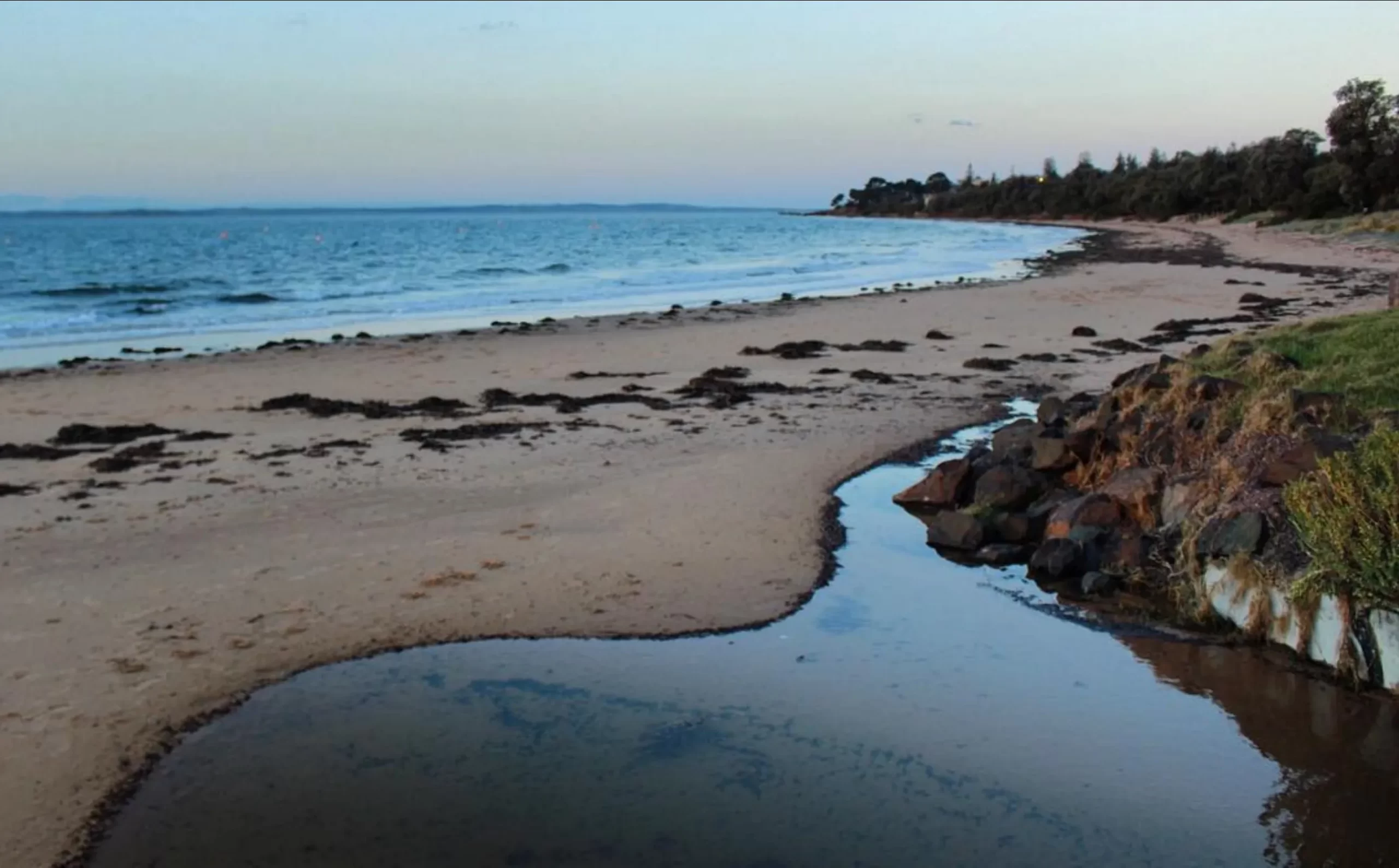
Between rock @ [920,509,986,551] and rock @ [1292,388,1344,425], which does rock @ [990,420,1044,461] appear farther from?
rock @ [1292,388,1344,425]

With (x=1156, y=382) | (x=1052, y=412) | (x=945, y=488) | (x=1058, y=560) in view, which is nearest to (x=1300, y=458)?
(x=1058, y=560)

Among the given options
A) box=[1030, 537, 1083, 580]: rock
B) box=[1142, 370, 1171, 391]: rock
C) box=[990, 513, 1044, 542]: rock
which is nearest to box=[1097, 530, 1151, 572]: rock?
box=[1030, 537, 1083, 580]: rock

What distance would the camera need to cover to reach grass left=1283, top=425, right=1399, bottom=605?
6688 mm

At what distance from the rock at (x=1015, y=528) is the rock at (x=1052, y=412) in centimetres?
244

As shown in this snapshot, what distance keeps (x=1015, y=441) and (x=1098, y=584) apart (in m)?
3.32

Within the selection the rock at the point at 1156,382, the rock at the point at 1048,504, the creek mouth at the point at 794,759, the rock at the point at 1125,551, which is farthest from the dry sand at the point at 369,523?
the rock at the point at 1156,382

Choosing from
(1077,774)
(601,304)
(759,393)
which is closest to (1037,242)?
(601,304)

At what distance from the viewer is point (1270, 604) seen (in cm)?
759

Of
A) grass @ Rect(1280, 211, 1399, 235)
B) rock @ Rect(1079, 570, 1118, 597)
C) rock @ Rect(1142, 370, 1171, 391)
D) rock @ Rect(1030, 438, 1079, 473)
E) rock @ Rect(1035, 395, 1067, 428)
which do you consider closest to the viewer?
rock @ Rect(1079, 570, 1118, 597)

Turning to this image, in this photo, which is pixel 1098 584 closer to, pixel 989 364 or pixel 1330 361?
pixel 1330 361

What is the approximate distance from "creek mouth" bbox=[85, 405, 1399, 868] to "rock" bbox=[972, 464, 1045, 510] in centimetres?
244

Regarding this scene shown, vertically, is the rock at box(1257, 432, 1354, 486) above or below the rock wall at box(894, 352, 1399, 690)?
above

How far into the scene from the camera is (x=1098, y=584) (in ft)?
28.2

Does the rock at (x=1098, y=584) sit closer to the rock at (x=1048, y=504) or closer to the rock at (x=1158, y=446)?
the rock at (x=1048, y=504)
